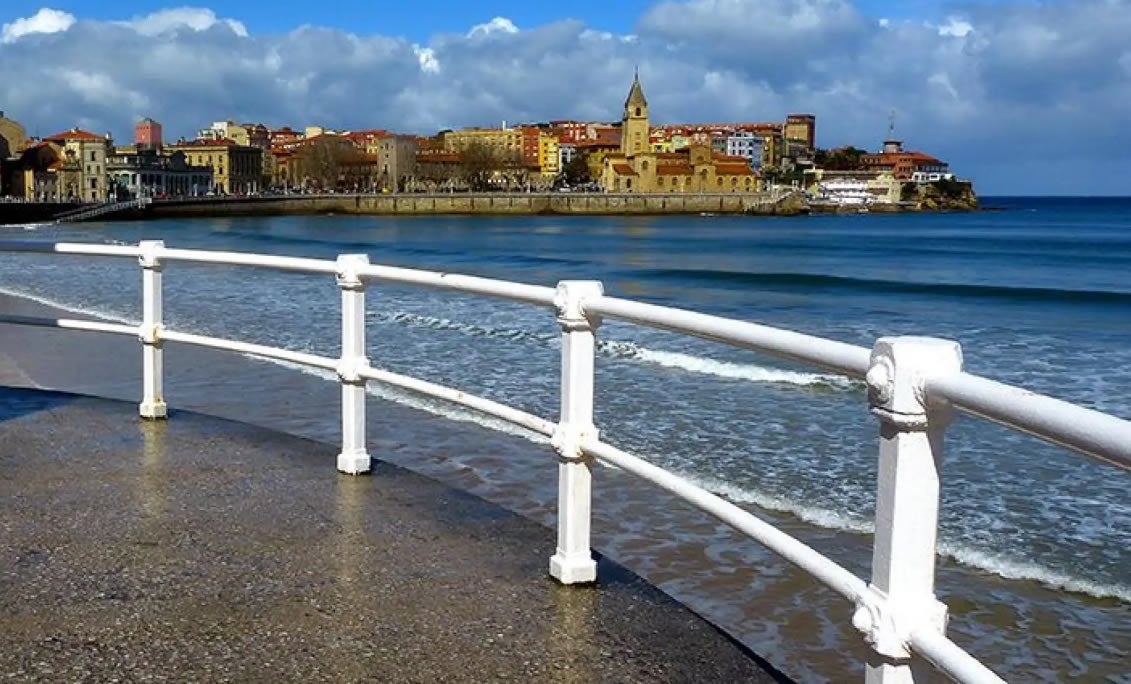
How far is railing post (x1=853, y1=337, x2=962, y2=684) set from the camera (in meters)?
2.40

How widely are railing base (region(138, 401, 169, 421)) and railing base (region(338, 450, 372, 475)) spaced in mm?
1785

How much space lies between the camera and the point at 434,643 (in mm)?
3633

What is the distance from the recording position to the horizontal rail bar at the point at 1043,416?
1880 mm

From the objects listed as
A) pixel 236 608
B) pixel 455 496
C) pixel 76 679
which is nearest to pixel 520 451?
pixel 455 496

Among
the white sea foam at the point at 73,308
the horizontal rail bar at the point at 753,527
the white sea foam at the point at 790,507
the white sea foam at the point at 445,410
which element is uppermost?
the horizontal rail bar at the point at 753,527

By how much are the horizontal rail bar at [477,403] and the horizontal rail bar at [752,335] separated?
0.59 meters

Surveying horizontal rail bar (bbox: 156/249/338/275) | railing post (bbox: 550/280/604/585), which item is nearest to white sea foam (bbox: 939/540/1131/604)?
railing post (bbox: 550/280/604/585)

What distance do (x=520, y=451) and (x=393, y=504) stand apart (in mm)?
3053

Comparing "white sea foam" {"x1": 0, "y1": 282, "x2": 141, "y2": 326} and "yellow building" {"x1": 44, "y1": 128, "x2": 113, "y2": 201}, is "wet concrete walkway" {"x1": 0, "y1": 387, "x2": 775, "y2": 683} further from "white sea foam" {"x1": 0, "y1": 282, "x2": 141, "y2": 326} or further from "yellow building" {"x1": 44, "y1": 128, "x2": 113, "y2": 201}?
"yellow building" {"x1": 44, "y1": 128, "x2": 113, "y2": 201}

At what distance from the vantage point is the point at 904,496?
8.05ft

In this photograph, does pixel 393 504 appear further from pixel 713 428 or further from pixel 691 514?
pixel 713 428

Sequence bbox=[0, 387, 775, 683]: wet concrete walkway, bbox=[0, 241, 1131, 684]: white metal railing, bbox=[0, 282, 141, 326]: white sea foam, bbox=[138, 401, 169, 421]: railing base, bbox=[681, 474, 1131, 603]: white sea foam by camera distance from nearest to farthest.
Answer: bbox=[0, 241, 1131, 684]: white metal railing → bbox=[0, 387, 775, 683]: wet concrete walkway → bbox=[681, 474, 1131, 603]: white sea foam → bbox=[138, 401, 169, 421]: railing base → bbox=[0, 282, 141, 326]: white sea foam

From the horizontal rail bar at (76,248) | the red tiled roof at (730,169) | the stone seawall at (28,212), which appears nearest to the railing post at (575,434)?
the horizontal rail bar at (76,248)

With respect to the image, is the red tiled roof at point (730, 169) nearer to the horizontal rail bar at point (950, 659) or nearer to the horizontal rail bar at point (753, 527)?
the horizontal rail bar at point (753, 527)
